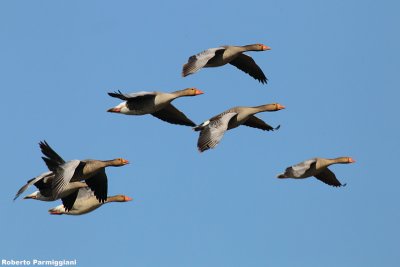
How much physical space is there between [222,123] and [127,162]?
9.25ft

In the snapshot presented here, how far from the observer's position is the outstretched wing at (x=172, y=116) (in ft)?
103

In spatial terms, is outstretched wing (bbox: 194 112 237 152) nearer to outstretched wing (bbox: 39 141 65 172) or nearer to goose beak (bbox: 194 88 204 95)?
goose beak (bbox: 194 88 204 95)

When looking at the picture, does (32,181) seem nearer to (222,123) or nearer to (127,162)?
(127,162)

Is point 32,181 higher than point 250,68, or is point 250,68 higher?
point 250,68

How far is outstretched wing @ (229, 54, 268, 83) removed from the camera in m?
33.7

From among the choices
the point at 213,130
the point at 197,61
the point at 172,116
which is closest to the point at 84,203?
the point at 172,116

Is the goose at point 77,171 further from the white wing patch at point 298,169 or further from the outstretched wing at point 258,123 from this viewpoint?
the outstretched wing at point 258,123

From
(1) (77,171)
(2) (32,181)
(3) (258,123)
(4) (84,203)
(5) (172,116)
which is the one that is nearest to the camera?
(1) (77,171)

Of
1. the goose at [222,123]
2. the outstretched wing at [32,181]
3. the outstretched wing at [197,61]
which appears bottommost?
the outstretched wing at [32,181]

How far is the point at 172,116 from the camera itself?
31516 millimetres

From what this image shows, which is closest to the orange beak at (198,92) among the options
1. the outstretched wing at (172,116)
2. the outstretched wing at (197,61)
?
the outstretched wing at (172,116)

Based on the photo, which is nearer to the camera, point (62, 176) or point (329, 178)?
point (62, 176)

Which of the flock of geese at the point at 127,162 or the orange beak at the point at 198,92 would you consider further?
the orange beak at the point at 198,92

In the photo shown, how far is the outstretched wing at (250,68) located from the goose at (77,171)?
5777 mm
